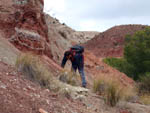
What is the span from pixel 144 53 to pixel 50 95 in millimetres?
19529

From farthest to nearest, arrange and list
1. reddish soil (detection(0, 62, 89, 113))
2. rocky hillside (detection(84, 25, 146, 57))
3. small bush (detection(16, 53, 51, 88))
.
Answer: rocky hillside (detection(84, 25, 146, 57)), small bush (detection(16, 53, 51, 88)), reddish soil (detection(0, 62, 89, 113))

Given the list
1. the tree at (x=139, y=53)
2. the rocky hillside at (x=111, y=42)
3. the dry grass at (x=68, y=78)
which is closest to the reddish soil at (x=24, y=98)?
the dry grass at (x=68, y=78)

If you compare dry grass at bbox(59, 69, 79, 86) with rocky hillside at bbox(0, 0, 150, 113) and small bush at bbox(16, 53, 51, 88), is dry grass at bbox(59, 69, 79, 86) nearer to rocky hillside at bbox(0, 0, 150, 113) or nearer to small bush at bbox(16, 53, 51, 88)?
rocky hillside at bbox(0, 0, 150, 113)

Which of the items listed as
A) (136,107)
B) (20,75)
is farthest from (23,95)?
(136,107)

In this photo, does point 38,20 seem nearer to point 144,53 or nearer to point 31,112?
point 31,112

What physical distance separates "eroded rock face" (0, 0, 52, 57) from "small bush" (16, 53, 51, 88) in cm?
486

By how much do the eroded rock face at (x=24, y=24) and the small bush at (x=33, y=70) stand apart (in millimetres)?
4857

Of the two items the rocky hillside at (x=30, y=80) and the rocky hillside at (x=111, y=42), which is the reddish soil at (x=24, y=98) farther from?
the rocky hillside at (x=111, y=42)

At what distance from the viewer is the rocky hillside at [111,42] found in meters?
63.8

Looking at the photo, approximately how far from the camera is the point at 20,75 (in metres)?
5.89

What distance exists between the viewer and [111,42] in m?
68.5

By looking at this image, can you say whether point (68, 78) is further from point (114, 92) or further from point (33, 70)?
point (33, 70)

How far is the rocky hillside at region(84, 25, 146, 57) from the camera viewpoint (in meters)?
63.8

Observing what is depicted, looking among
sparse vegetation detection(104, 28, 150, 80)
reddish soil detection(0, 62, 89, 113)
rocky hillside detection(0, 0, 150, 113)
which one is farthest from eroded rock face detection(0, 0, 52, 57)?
sparse vegetation detection(104, 28, 150, 80)
